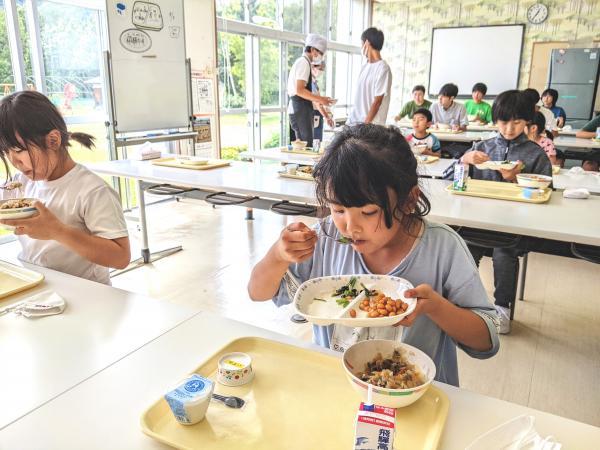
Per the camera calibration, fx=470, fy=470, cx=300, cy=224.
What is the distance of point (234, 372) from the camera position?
2.81 ft

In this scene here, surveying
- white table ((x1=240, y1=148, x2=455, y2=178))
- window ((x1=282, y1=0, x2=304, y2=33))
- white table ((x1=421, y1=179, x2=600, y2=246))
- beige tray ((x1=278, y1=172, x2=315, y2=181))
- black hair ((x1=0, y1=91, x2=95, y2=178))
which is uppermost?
window ((x1=282, y1=0, x2=304, y2=33))

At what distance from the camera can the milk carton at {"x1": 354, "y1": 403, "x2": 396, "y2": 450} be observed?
59 cm

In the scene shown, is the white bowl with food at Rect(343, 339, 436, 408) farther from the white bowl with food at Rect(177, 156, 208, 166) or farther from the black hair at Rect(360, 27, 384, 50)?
the black hair at Rect(360, 27, 384, 50)

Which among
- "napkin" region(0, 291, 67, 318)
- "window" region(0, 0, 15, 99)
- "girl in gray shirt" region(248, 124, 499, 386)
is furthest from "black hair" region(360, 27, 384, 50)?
"napkin" region(0, 291, 67, 318)

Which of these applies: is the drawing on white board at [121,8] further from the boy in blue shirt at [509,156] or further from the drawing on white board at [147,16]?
the boy in blue shirt at [509,156]

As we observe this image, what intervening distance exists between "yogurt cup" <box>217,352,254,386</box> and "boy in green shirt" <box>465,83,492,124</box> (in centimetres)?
640

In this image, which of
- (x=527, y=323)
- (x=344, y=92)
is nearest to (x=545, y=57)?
(x=344, y=92)

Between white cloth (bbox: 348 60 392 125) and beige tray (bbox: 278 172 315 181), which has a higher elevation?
white cloth (bbox: 348 60 392 125)

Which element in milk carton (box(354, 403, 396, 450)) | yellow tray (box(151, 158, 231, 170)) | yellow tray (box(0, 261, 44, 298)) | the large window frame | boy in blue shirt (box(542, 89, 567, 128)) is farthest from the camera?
the large window frame

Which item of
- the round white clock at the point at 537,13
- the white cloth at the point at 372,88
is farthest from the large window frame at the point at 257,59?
the round white clock at the point at 537,13

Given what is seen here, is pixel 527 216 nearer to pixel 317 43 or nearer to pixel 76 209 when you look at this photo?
pixel 76 209

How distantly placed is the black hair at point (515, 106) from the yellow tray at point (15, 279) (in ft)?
7.43

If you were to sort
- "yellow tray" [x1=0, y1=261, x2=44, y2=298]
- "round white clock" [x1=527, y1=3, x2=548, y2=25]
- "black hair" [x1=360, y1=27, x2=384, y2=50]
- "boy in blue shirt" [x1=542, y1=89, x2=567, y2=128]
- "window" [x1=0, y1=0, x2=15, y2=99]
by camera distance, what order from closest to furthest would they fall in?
"yellow tray" [x1=0, y1=261, x2=44, y2=298]
"window" [x1=0, y1=0, x2=15, y2=99]
"black hair" [x1=360, y1=27, x2=384, y2=50]
"boy in blue shirt" [x1=542, y1=89, x2=567, y2=128]
"round white clock" [x1=527, y1=3, x2=548, y2=25]

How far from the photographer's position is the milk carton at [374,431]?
1.95 ft
